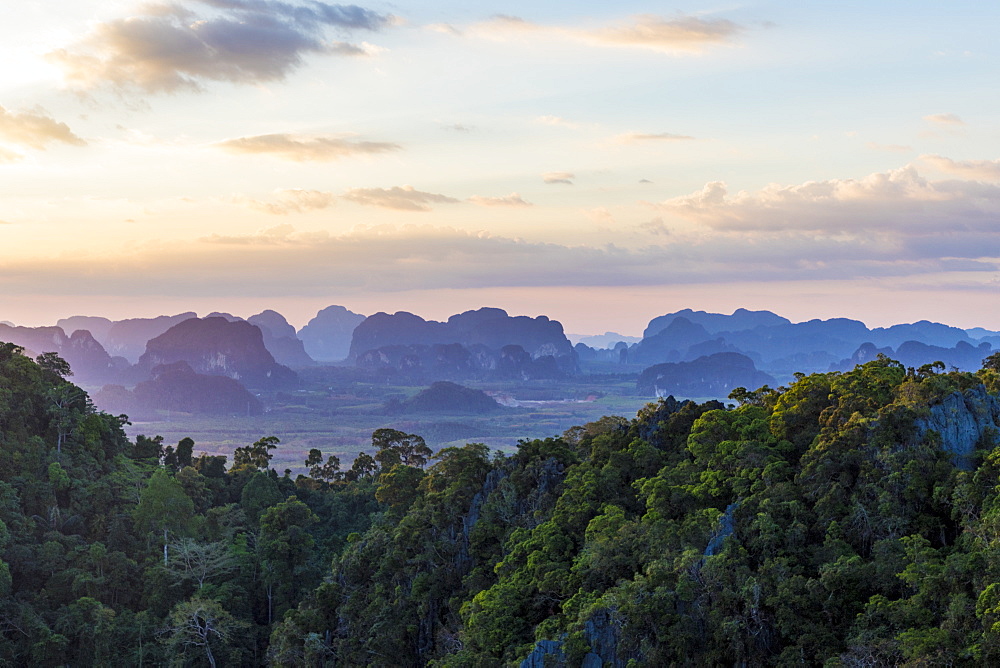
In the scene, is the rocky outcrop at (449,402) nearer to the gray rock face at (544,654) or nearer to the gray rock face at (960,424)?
the gray rock face at (960,424)

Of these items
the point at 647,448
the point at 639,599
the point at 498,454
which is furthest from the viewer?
the point at 498,454

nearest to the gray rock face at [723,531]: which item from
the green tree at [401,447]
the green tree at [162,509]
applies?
the green tree at [162,509]

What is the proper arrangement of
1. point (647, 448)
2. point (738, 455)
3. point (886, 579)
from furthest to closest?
point (647, 448), point (738, 455), point (886, 579)

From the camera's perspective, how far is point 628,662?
20734mm

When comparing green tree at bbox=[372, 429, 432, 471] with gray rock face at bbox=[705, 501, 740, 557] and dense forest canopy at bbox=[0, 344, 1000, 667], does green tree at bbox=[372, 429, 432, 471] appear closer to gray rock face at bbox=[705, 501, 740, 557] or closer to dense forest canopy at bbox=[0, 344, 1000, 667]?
dense forest canopy at bbox=[0, 344, 1000, 667]

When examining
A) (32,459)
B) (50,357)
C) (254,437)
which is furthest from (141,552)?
(254,437)

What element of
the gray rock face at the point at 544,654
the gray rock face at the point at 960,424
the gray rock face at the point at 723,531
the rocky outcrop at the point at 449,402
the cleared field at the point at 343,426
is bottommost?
the cleared field at the point at 343,426

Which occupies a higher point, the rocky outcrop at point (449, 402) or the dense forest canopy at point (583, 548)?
the dense forest canopy at point (583, 548)

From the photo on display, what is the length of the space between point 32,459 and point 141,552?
769cm

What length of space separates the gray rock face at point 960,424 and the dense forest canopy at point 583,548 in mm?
74

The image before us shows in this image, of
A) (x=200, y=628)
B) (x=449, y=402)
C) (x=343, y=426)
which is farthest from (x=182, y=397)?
(x=200, y=628)

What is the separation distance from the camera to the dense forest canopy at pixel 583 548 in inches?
796

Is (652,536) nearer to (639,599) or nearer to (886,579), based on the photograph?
(639,599)

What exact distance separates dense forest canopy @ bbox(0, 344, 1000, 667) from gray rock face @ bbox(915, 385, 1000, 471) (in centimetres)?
7
